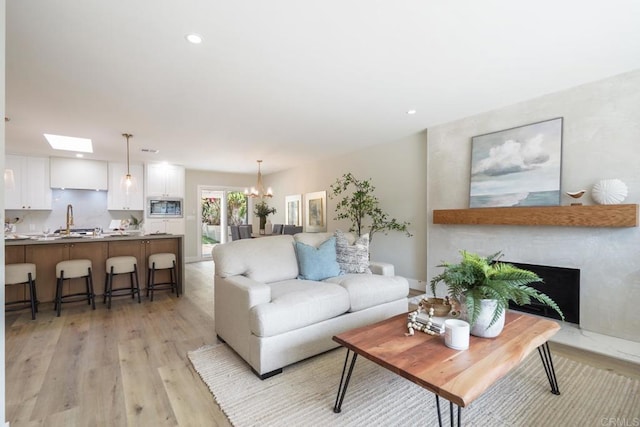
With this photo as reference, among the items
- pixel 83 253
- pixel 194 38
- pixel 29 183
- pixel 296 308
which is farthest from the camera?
pixel 29 183

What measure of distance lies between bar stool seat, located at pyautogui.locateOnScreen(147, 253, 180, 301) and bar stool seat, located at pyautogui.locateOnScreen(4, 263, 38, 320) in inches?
45.6

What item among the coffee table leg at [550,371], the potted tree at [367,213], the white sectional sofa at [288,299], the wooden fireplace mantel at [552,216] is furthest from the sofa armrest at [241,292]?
the wooden fireplace mantel at [552,216]

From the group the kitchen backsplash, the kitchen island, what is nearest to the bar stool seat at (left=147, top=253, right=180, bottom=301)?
the kitchen island

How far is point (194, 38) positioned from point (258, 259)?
6.08 feet

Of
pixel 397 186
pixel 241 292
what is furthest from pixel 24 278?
pixel 397 186

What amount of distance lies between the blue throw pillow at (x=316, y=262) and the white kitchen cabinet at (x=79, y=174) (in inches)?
216

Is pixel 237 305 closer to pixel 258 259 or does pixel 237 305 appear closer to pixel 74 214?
pixel 258 259

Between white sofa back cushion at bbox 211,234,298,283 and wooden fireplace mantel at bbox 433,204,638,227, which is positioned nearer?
wooden fireplace mantel at bbox 433,204,638,227

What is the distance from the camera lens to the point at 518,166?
317cm

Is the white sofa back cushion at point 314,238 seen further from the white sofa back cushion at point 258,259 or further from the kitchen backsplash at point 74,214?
the kitchen backsplash at point 74,214

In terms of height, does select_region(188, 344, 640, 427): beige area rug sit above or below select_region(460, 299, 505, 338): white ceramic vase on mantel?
below

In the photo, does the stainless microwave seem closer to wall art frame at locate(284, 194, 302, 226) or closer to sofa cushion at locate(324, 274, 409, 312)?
wall art frame at locate(284, 194, 302, 226)

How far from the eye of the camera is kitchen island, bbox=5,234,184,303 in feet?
11.5

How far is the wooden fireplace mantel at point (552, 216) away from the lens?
248 cm
